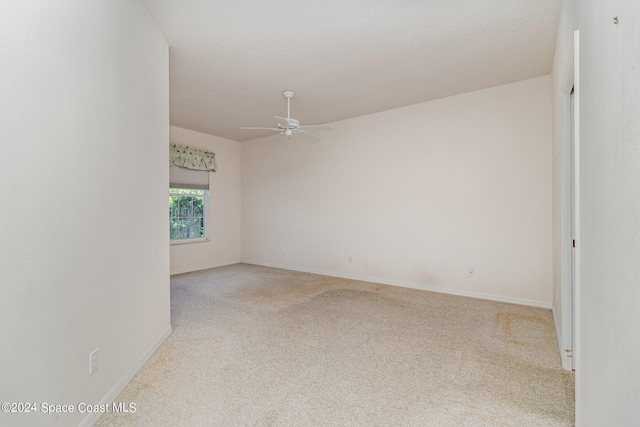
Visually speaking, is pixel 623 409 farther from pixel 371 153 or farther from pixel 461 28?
pixel 371 153

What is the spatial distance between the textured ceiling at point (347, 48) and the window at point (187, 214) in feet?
6.44

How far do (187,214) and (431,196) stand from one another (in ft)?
14.7

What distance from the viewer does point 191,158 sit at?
A: 568cm

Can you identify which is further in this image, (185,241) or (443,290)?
(185,241)

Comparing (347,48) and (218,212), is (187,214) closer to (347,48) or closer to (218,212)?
(218,212)

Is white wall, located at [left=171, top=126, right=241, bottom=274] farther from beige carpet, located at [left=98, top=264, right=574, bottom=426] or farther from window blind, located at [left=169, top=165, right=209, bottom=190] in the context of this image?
beige carpet, located at [left=98, top=264, right=574, bottom=426]

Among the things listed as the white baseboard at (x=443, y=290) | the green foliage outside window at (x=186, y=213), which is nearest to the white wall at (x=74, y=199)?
the white baseboard at (x=443, y=290)

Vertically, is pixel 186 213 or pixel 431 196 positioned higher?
pixel 431 196

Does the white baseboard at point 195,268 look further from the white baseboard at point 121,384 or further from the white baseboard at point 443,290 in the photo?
the white baseboard at point 121,384

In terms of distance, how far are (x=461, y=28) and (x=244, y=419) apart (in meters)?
3.32

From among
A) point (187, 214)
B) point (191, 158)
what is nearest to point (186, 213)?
point (187, 214)

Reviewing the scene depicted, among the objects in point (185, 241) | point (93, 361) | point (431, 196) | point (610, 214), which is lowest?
point (93, 361)

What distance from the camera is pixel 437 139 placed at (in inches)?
170

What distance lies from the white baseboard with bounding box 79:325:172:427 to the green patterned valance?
3601mm
